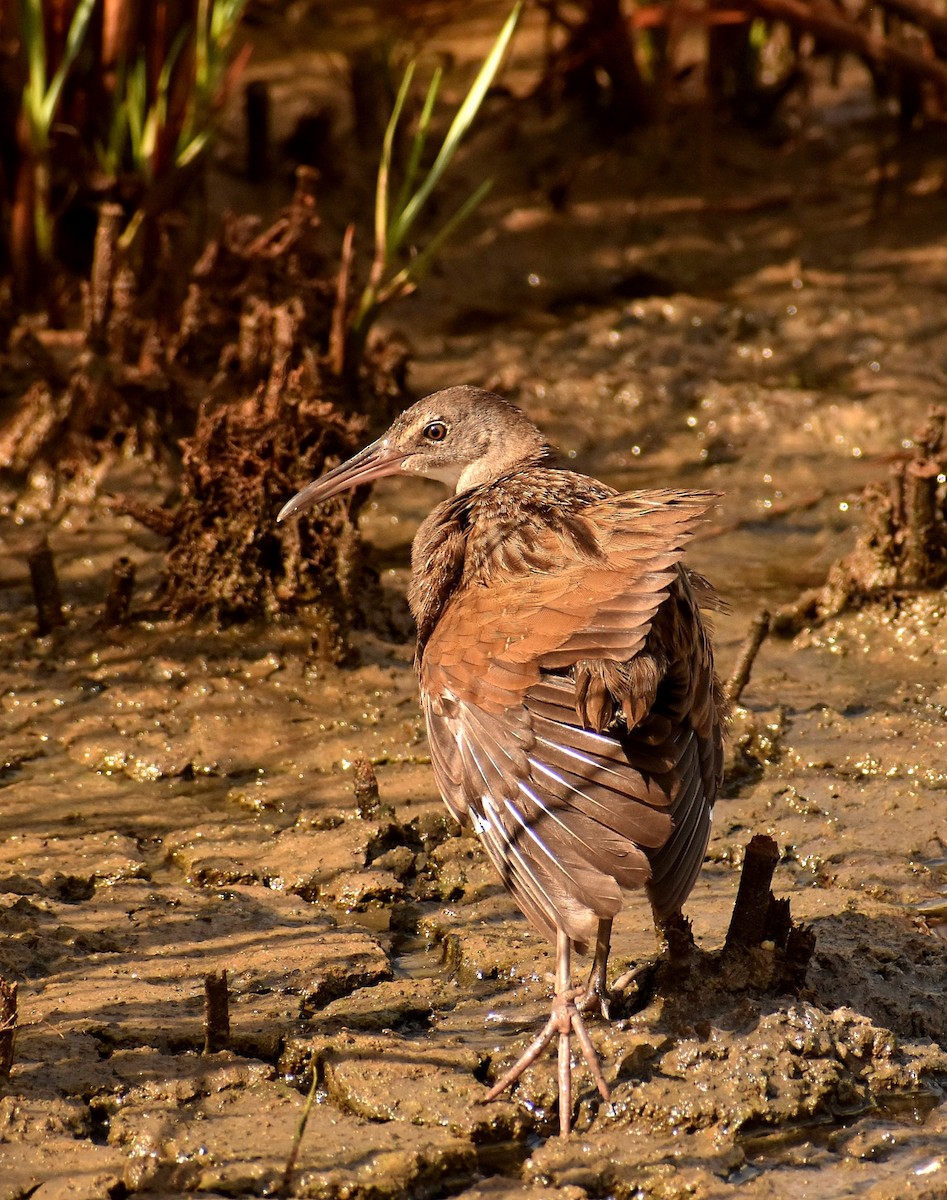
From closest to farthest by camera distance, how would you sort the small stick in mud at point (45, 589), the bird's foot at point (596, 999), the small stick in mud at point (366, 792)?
1. the bird's foot at point (596, 999)
2. the small stick in mud at point (366, 792)
3. the small stick in mud at point (45, 589)

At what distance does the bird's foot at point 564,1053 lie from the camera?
3.18 m

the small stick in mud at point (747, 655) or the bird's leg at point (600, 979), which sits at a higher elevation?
the small stick in mud at point (747, 655)

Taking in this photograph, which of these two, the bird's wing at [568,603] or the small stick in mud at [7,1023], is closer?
the small stick in mud at [7,1023]

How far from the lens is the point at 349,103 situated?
7.54 m

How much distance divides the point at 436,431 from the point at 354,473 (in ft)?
0.84

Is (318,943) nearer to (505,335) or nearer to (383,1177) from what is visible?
(383,1177)

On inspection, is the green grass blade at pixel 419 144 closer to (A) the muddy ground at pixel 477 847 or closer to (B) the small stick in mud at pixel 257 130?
(A) the muddy ground at pixel 477 847

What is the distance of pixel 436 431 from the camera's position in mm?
4637

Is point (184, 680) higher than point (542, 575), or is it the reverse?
point (542, 575)

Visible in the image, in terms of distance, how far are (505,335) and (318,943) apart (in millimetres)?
3411

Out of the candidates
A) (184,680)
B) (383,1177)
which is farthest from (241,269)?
(383,1177)

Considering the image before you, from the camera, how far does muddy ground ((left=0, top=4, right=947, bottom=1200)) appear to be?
10.3ft

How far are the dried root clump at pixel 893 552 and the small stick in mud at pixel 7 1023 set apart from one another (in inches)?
108

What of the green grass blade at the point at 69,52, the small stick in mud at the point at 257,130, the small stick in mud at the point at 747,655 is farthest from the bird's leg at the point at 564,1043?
the small stick in mud at the point at 257,130
